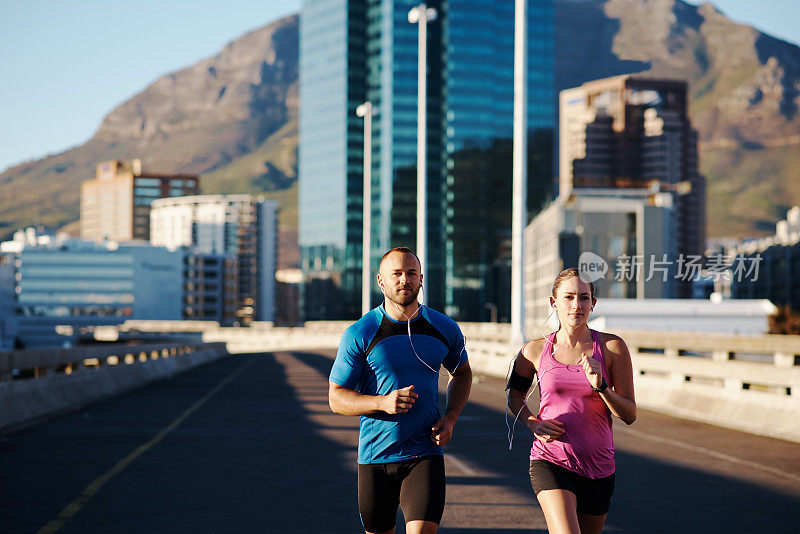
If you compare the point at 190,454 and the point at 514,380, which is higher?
the point at 514,380

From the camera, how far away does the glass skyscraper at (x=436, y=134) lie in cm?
18438

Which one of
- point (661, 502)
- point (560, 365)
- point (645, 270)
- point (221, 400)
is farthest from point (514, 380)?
point (645, 270)

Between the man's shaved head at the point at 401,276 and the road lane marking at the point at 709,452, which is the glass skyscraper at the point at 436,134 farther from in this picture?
the man's shaved head at the point at 401,276

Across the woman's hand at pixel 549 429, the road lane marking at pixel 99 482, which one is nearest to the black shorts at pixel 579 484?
the woman's hand at pixel 549 429

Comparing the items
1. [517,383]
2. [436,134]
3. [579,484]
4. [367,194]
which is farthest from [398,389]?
[436,134]

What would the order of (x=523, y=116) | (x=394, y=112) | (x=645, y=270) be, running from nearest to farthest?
(x=523, y=116) → (x=645, y=270) → (x=394, y=112)

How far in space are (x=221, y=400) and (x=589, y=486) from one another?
1948cm

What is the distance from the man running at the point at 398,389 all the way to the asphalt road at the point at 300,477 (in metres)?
3.43

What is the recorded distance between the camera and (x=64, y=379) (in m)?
21.3

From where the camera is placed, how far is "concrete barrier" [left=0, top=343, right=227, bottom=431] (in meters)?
17.2

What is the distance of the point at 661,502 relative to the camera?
1036 cm

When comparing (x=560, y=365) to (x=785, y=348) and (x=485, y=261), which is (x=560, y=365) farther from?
(x=485, y=261)

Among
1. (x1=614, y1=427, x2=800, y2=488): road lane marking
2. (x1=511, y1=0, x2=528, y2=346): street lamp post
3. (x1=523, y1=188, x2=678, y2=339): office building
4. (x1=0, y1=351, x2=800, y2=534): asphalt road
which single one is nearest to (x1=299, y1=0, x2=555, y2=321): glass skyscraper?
(x1=523, y1=188, x2=678, y2=339): office building

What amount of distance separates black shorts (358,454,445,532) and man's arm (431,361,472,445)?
147 mm
